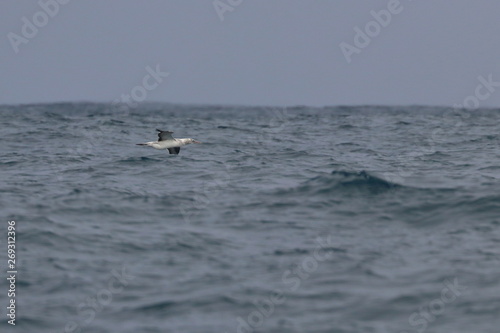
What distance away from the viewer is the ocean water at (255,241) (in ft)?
40.1

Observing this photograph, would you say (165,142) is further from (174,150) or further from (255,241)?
(255,241)

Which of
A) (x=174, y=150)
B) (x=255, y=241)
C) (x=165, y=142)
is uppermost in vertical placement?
(x=165, y=142)

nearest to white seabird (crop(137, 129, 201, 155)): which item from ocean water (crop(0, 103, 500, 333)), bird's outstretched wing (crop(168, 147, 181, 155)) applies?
bird's outstretched wing (crop(168, 147, 181, 155))

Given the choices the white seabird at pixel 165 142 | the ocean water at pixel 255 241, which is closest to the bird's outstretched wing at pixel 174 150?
the white seabird at pixel 165 142

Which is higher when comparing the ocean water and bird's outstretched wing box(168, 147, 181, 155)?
bird's outstretched wing box(168, 147, 181, 155)

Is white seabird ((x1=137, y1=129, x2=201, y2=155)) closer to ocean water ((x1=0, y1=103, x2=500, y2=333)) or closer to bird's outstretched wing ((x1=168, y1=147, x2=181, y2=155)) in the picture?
bird's outstretched wing ((x1=168, y1=147, x2=181, y2=155))

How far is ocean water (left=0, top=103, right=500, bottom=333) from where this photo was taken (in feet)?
40.1

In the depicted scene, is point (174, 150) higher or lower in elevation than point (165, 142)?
lower

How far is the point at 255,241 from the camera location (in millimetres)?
15789

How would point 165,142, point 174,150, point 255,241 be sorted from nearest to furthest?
point 255,241 → point 165,142 → point 174,150

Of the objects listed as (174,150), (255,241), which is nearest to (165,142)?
(174,150)

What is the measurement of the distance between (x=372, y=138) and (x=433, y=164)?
9786mm

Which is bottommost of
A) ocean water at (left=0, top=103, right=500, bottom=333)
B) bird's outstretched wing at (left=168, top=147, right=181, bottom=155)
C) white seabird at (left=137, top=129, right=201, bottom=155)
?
ocean water at (left=0, top=103, right=500, bottom=333)

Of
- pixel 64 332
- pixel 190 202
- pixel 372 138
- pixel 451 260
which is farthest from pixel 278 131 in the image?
pixel 64 332
